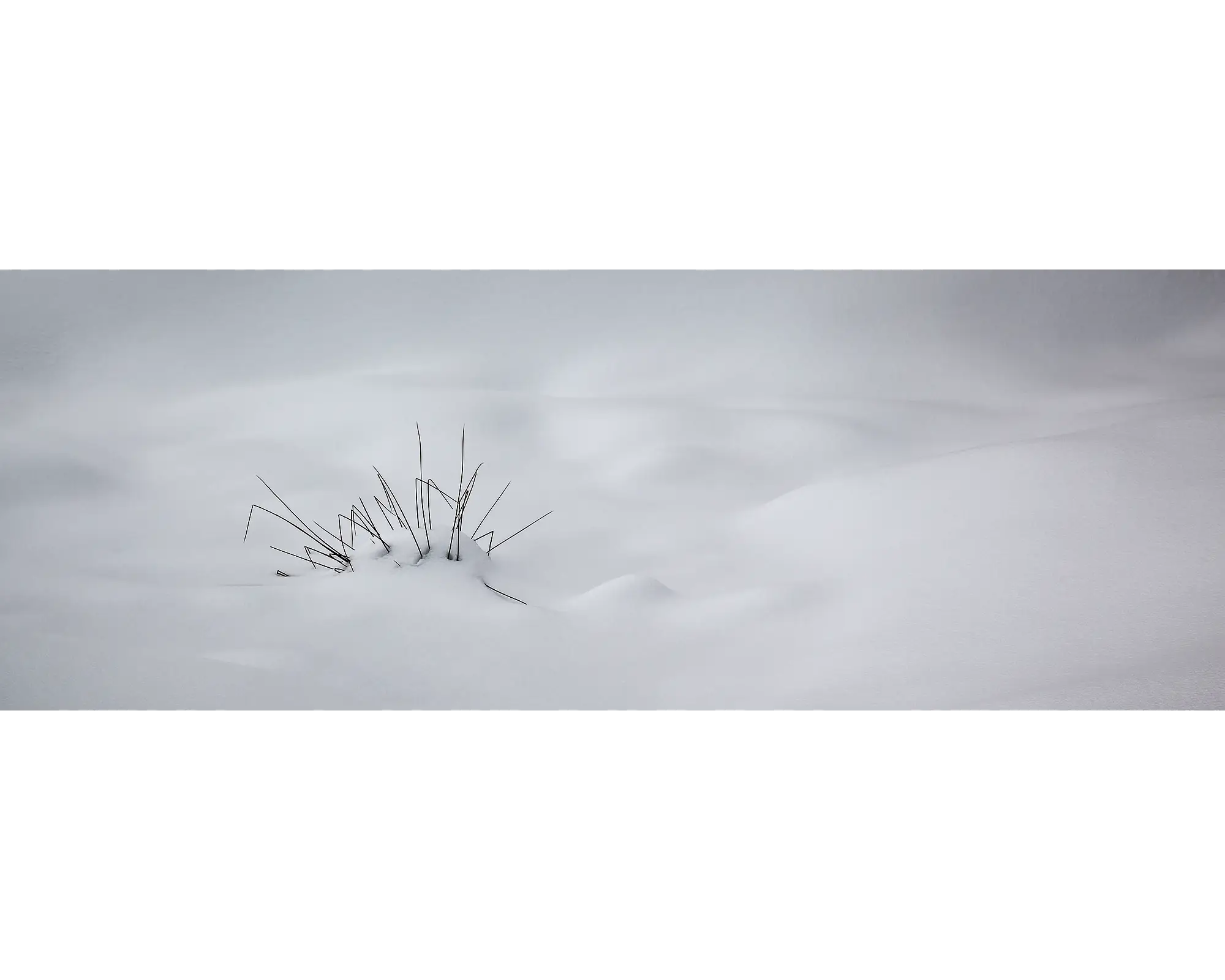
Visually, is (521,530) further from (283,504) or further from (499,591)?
(283,504)

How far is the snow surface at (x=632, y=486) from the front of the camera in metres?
1.60

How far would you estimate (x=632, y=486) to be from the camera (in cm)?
249

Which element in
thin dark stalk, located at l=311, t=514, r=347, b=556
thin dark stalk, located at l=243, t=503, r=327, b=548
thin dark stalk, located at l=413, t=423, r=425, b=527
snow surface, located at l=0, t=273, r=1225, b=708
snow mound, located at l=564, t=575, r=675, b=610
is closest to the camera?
snow surface, located at l=0, t=273, r=1225, b=708

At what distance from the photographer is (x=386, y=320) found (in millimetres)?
3432

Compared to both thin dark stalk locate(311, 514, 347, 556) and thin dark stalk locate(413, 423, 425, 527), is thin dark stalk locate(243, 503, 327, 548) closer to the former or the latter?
thin dark stalk locate(311, 514, 347, 556)

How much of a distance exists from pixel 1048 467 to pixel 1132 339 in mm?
1405

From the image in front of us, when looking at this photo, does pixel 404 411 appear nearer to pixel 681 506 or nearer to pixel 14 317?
pixel 681 506

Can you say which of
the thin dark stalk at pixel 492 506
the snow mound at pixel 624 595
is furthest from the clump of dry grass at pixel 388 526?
the snow mound at pixel 624 595

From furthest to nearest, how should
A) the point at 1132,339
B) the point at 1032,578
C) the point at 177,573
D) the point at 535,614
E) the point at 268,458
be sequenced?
the point at 1132,339 < the point at 268,458 < the point at 177,573 < the point at 1032,578 < the point at 535,614

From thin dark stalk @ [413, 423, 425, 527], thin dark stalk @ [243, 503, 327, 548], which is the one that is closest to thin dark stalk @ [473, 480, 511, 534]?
thin dark stalk @ [413, 423, 425, 527]

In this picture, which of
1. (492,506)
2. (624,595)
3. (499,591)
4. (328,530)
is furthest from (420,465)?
(624,595)

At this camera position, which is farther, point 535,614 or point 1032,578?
point 1032,578

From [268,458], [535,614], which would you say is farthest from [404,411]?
[535,614]

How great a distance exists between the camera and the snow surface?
1604 mm
